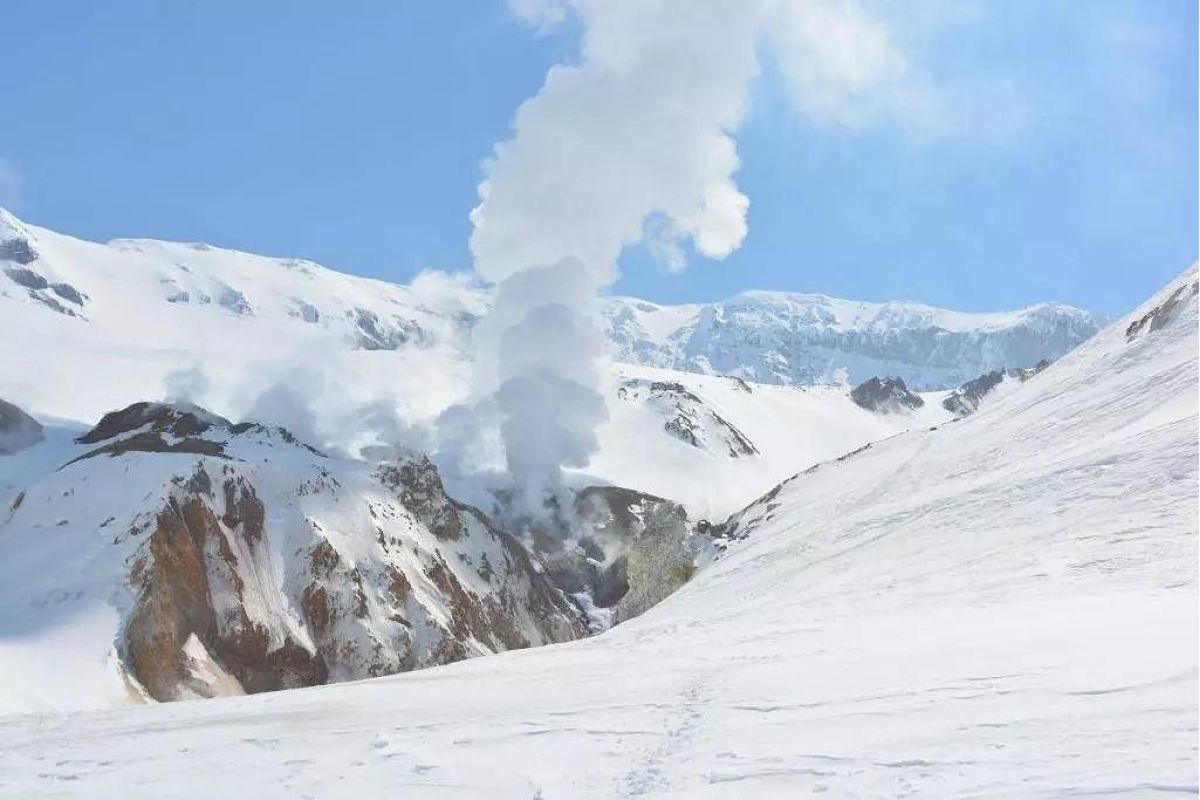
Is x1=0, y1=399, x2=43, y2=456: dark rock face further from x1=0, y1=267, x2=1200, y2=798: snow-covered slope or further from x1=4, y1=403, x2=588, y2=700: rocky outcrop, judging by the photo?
x1=0, y1=267, x2=1200, y2=798: snow-covered slope

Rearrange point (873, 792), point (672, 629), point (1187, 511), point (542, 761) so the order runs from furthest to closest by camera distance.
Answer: point (672, 629), point (1187, 511), point (542, 761), point (873, 792)

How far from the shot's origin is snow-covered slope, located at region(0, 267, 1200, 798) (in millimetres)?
11000

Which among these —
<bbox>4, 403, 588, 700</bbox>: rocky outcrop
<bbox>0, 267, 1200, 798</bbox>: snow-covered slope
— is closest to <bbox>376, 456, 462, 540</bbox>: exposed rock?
<bbox>4, 403, 588, 700</bbox>: rocky outcrop

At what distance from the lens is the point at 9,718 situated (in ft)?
63.7

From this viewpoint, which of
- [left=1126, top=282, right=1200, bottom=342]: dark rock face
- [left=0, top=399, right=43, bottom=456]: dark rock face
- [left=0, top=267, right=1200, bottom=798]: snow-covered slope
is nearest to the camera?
[left=0, top=267, right=1200, bottom=798]: snow-covered slope

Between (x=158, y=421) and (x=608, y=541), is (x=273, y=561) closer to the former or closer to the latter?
(x=158, y=421)

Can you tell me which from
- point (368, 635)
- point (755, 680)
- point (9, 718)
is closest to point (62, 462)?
point (368, 635)

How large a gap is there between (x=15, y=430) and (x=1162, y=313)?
95.7m

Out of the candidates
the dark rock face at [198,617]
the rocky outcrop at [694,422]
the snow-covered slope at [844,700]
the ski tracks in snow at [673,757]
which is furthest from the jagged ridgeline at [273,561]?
the rocky outcrop at [694,422]

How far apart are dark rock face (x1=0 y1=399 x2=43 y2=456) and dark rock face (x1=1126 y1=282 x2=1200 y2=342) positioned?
90502 mm

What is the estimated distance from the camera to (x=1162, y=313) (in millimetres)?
48688

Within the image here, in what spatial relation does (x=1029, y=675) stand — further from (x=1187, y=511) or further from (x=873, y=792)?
(x=1187, y=511)

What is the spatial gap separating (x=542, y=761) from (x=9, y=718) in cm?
1299

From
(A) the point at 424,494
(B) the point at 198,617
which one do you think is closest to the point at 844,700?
(B) the point at 198,617
